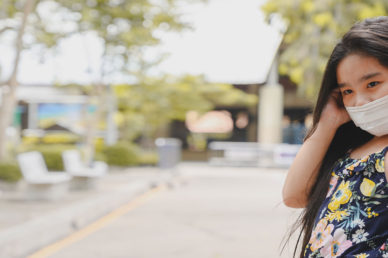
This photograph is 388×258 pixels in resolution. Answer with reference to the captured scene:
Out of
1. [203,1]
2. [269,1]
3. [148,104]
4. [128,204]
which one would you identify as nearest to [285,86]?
[148,104]

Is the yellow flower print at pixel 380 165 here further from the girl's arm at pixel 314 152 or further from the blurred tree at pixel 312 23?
the blurred tree at pixel 312 23

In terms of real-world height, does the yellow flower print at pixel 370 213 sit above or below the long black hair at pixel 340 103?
below

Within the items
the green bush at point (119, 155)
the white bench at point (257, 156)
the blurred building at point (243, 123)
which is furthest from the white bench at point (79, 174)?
the blurred building at point (243, 123)

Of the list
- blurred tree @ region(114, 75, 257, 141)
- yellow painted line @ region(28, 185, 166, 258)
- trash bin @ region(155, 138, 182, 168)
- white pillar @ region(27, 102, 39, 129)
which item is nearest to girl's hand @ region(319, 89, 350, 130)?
yellow painted line @ region(28, 185, 166, 258)

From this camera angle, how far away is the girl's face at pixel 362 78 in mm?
1524

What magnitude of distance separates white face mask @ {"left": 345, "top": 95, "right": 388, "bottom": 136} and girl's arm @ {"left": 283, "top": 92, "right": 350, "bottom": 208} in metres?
0.20

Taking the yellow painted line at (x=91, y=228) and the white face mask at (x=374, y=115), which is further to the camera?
the yellow painted line at (x=91, y=228)

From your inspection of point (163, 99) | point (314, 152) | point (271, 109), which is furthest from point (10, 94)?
point (271, 109)

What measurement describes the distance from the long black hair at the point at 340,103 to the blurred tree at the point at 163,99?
22144 mm

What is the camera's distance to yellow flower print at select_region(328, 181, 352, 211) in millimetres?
1571

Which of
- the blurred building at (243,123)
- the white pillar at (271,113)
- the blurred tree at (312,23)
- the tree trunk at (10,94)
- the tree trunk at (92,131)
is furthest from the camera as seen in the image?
the blurred building at (243,123)

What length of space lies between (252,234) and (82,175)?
20.1 feet

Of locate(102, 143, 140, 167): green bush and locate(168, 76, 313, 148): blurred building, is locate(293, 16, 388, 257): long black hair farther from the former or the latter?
locate(168, 76, 313, 148): blurred building

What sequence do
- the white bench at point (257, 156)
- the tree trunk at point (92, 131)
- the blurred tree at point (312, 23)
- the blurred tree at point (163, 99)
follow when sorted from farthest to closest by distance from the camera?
the white bench at point (257, 156) < the blurred tree at point (163, 99) < the tree trunk at point (92, 131) < the blurred tree at point (312, 23)
